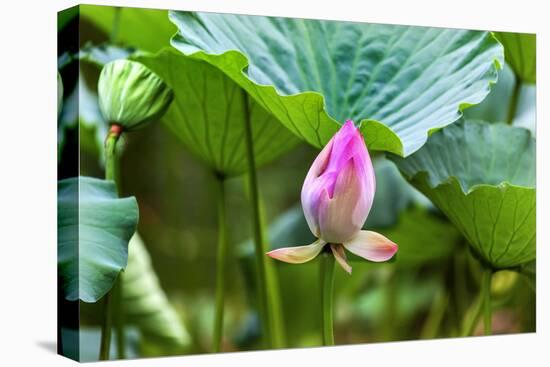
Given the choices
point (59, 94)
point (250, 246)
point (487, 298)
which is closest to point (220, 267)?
point (250, 246)

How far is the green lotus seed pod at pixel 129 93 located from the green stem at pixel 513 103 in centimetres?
85

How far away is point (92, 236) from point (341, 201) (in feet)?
1.55

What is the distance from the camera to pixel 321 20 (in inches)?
86.7

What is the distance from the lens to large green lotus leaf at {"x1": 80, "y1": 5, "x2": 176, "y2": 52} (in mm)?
2049

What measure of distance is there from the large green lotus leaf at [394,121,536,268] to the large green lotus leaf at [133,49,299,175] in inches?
11.4

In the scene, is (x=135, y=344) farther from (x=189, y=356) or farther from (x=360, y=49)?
(x=360, y=49)

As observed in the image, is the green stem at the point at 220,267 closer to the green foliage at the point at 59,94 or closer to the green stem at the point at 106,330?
the green stem at the point at 106,330

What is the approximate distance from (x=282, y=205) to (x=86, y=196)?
449 mm

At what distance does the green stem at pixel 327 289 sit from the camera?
6.52 feet

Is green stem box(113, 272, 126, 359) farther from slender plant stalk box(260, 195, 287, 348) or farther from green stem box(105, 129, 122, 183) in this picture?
slender plant stalk box(260, 195, 287, 348)

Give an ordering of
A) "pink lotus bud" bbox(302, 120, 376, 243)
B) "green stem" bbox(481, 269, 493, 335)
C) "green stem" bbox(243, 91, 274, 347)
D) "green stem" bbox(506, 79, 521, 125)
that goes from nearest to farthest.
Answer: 1. "pink lotus bud" bbox(302, 120, 376, 243)
2. "green stem" bbox(243, 91, 274, 347)
3. "green stem" bbox(481, 269, 493, 335)
4. "green stem" bbox(506, 79, 521, 125)

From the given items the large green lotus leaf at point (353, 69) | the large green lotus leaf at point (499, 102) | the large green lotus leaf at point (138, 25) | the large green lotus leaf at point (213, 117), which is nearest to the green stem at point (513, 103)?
the large green lotus leaf at point (499, 102)

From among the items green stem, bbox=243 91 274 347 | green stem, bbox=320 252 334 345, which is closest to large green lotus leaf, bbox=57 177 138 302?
green stem, bbox=243 91 274 347

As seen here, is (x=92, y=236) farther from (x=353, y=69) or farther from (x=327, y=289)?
(x=353, y=69)
